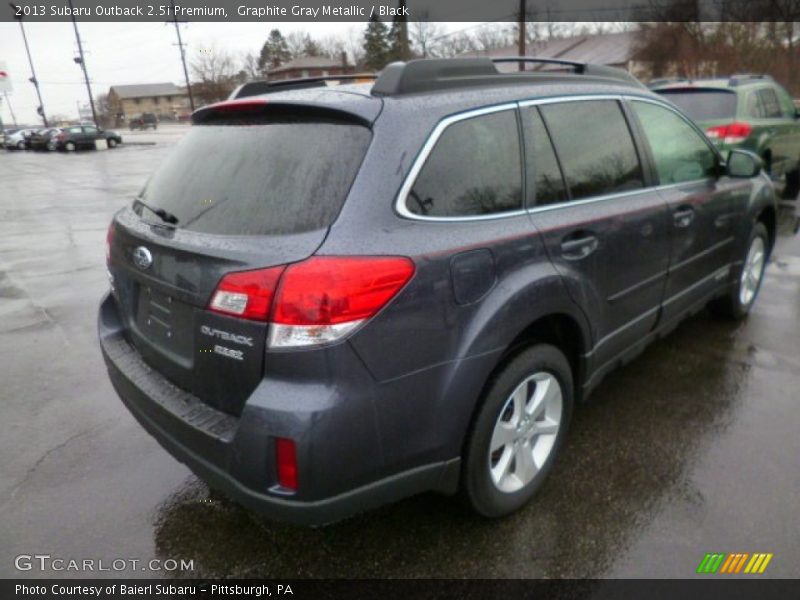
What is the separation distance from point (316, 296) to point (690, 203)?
2645mm

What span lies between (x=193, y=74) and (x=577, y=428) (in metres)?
68.3

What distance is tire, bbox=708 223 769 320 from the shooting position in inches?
171

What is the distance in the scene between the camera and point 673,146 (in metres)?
3.50

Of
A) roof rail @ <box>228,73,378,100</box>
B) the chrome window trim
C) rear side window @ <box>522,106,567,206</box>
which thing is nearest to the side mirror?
the chrome window trim

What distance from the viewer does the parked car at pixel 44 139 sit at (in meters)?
38.8

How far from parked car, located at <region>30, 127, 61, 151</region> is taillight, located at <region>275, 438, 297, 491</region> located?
43.8 metres

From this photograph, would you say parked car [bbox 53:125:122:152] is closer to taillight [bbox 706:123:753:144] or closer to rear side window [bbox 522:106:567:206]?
taillight [bbox 706:123:753:144]

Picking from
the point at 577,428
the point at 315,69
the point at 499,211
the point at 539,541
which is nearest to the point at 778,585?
the point at 539,541

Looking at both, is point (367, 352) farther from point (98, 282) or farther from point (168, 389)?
point (98, 282)

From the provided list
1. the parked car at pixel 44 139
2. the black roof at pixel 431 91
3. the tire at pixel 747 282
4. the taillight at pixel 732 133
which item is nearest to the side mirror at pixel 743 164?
the tire at pixel 747 282

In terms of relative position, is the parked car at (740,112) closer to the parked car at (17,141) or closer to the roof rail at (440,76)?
the roof rail at (440,76)

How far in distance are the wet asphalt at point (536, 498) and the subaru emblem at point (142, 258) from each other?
45.8 inches

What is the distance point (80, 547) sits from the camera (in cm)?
247

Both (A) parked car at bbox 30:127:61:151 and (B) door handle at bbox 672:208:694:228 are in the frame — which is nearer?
(B) door handle at bbox 672:208:694:228
